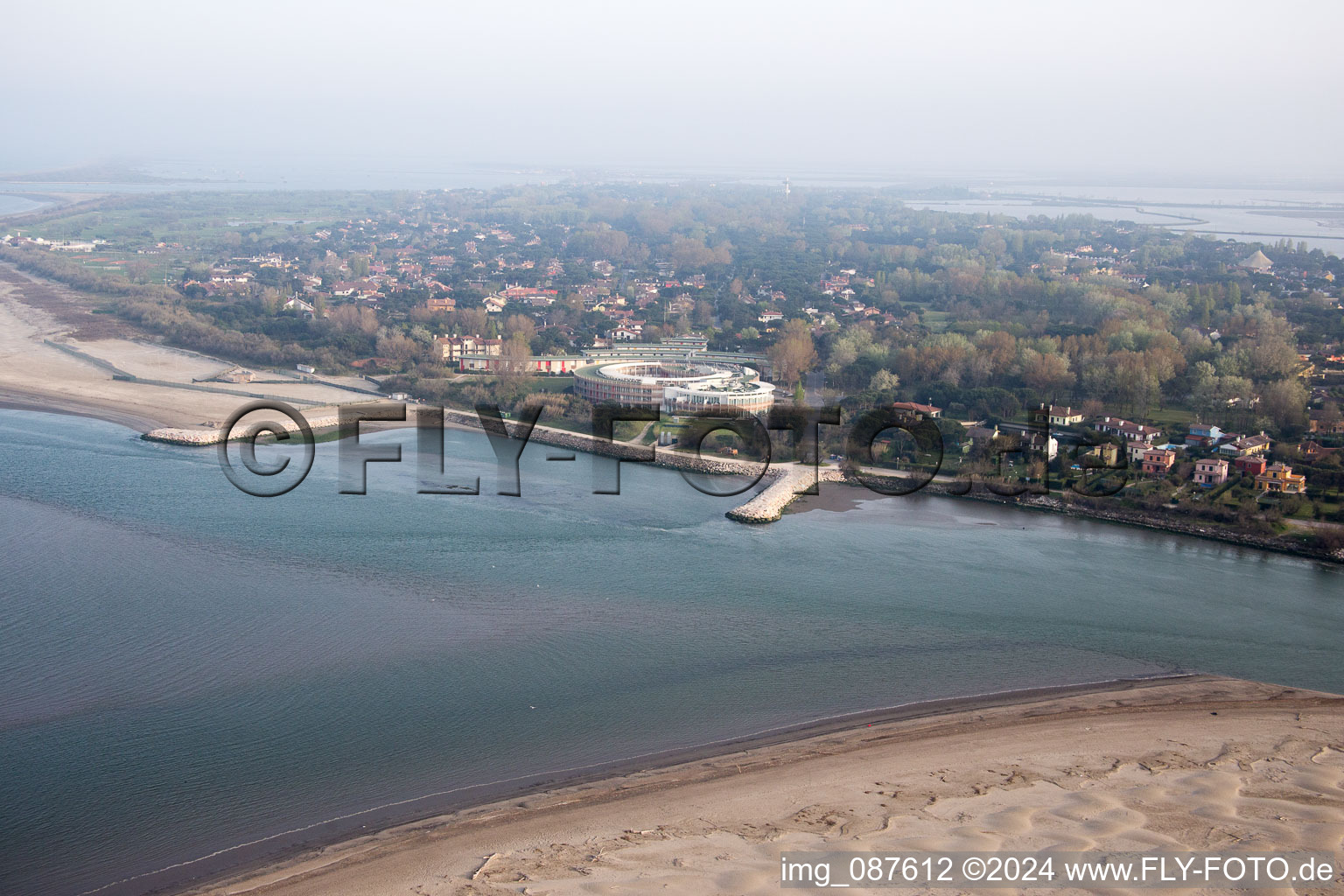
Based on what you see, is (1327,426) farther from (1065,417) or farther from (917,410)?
(917,410)

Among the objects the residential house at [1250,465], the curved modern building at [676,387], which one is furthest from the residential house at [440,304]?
the residential house at [1250,465]

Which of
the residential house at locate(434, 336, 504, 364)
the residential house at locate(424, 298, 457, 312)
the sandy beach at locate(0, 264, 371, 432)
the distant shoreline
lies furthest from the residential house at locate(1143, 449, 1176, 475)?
the residential house at locate(424, 298, 457, 312)

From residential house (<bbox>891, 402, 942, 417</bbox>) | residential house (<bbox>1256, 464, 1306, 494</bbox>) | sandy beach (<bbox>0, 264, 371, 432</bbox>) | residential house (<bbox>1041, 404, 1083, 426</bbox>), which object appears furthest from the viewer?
sandy beach (<bbox>0, 264, 371, 432</bbox>)

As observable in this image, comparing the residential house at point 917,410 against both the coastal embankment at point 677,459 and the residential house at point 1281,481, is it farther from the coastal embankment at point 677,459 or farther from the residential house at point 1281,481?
the residential house at point 1281,481

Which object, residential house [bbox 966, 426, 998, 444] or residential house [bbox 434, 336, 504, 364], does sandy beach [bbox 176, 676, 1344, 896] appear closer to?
Result: residential house [bbox 966, 426, 998, 444]

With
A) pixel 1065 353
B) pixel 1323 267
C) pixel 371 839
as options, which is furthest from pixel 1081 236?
pixel 371 839
